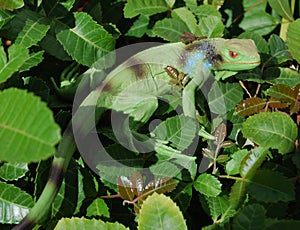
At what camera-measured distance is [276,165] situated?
1.29 m

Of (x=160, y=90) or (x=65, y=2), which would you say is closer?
(x=65, y=2)

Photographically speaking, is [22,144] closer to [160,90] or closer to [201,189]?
[201,189]

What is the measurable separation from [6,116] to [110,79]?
2.43 ft

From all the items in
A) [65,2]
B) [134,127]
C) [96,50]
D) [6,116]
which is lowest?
[134,127]

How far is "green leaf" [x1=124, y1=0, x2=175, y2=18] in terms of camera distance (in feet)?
5.42

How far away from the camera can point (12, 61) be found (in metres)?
1.01

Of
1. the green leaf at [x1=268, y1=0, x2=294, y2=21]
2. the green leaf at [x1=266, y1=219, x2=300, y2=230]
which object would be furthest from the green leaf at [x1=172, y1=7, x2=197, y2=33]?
the green leaf at [x1=266, y1=219, x2=300, y2=230]

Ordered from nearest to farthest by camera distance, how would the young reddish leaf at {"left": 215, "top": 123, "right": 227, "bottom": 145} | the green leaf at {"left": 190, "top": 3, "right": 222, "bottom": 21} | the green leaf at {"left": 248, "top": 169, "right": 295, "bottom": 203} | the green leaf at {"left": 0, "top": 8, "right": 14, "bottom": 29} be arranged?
the green leaf at {"left": 248, "top": 169, "right": 295, "bottom": 203} → the young reddish leaf at {"left": 215, "top": 123, "right": 227, "bottom": 145} → the green leaf at {"left": 0, "top": 8, "right": 14, "bottom": 29} → the green leaf at {"left": 190, "top": 3, "right": 222, "bottom": 21}

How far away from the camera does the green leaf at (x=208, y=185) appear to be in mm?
1218

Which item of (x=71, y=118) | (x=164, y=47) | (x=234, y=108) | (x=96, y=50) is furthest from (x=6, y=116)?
(x=164, y=47)

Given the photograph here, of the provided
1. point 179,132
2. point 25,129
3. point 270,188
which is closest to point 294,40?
point 179,132

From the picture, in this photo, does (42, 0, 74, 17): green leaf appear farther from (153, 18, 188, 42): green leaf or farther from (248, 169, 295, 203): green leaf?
(248, 169, 295, 203): green leaf

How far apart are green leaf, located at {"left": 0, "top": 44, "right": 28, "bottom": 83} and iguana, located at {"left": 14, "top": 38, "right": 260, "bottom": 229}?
35 centimetres

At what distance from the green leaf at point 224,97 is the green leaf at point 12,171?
0.61 meters
